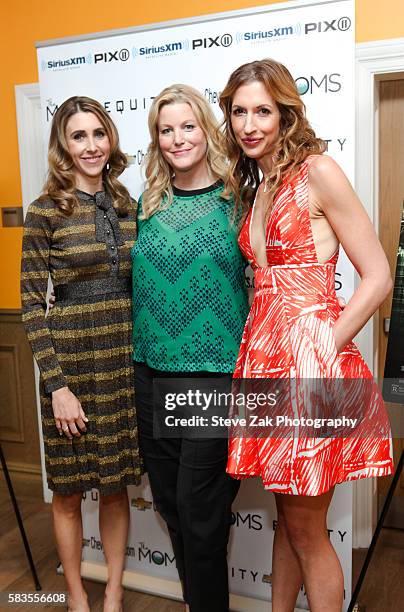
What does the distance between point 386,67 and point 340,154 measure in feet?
2.19

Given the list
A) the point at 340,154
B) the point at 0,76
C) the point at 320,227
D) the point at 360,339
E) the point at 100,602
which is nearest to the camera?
the point at 320,227

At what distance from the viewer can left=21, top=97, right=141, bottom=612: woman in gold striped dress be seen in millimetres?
1884

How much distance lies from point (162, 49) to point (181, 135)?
0.58m

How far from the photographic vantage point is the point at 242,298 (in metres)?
1.88

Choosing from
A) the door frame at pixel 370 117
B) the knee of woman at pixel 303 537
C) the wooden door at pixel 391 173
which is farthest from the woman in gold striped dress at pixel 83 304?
the wooden door at pixel 391 173

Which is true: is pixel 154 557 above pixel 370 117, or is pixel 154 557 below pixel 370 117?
below

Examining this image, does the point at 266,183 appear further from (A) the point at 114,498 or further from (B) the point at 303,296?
(A) the point at 114,498

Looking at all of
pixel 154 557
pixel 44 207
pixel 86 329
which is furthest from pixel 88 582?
pixel 44 207

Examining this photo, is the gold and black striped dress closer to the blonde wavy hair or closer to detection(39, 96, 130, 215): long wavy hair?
detection(39, 96, 130, 215): long wavy hair

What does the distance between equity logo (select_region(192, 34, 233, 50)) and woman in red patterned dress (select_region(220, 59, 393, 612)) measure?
542mm

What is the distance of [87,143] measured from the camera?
6.22 feet

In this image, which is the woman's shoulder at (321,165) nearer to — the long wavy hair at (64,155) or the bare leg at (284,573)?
→ the long wavy hair at (64,155)

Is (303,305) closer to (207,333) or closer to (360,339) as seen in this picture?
(207,333)

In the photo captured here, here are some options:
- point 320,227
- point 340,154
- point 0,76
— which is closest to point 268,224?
point 320,227
